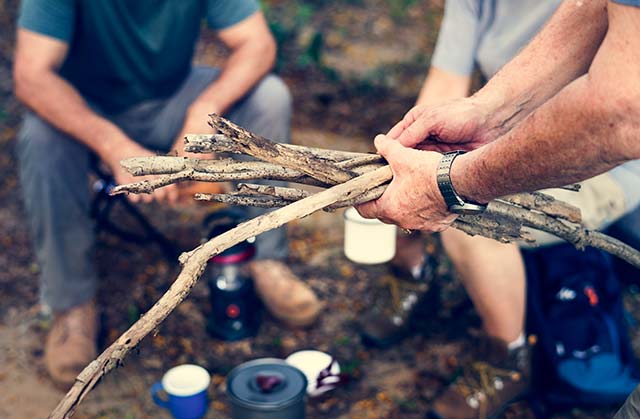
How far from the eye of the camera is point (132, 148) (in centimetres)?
353

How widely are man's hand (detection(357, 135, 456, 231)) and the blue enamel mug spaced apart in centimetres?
127

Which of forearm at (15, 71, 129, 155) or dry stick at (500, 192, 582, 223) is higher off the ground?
forearm at (15, 71, 129, 155)

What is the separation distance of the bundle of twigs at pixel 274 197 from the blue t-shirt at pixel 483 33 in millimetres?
1006

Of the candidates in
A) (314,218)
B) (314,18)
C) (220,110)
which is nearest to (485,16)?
(220,110)

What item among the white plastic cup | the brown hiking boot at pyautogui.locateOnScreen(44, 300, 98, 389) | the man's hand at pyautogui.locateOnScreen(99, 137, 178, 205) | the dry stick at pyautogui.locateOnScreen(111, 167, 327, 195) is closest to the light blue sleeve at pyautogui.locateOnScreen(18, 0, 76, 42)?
the man's hand at pyautogui.locateOnScreen(99, 137, 178, 205)

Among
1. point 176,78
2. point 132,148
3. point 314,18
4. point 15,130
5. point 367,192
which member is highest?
point 314,18

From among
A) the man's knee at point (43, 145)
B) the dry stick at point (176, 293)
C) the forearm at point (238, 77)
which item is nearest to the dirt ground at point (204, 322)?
the dry stick at point (176, 293)

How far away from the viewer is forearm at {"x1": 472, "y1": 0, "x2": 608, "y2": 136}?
2.39 m

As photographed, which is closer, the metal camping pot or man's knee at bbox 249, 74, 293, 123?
the metal camping pot

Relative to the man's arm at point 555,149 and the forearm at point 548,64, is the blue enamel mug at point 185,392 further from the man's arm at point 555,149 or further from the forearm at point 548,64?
the forearm at point 548,64

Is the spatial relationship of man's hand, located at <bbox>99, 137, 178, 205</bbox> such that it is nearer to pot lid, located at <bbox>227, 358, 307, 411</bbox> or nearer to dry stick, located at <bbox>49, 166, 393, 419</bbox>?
pot lid, located at <bbox>227, 358, 307, 411</bbox>

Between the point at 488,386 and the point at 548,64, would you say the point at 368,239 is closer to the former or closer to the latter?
the point at 488,386

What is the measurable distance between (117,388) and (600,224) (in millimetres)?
2325

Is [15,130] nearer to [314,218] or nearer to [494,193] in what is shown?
[314,218]
